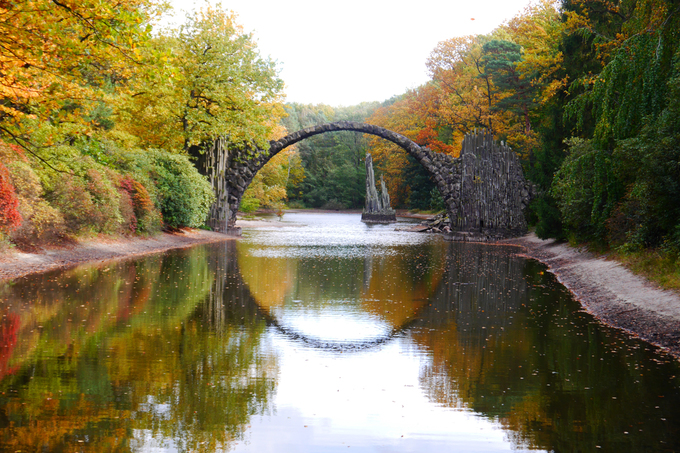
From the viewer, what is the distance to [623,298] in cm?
1106

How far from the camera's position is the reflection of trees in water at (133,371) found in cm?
471

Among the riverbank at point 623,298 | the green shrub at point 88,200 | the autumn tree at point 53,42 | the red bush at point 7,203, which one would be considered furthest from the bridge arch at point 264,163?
the autumn tree at point 53,42

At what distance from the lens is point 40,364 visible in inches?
255

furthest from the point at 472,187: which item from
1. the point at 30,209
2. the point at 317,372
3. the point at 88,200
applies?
the point at 317,372

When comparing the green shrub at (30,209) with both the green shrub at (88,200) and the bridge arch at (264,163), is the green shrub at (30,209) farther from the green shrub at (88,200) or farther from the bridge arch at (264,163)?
the bridge arch at (264,163)

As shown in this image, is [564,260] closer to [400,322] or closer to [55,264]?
[400,322]

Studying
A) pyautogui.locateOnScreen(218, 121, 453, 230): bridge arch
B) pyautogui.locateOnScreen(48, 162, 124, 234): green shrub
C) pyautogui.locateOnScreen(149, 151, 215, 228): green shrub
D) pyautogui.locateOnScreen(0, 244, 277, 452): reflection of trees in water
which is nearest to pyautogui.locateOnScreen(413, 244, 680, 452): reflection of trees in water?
pyautogui.locateOnScreen(0, 244, 277, 452): reflection of trees in water

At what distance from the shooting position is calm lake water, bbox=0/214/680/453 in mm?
4824

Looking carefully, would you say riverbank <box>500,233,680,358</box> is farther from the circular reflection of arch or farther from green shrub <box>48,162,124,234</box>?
green shrub <box>48,162,124,234</box>

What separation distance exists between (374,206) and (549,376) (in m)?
46.3

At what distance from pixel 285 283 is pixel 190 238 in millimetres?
12439

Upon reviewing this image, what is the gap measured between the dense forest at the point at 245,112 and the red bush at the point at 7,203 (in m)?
0.04

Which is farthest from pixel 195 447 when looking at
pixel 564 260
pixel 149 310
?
pixel 564 260

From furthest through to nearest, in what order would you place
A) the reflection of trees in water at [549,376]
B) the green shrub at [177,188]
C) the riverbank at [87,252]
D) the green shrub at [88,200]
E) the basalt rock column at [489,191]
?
the basalt rock column at [489,191], the green shrub at [177,188], the green shrub at [88,200], the riverbank at [87,252], the reflection of trees in water at [549,376]
